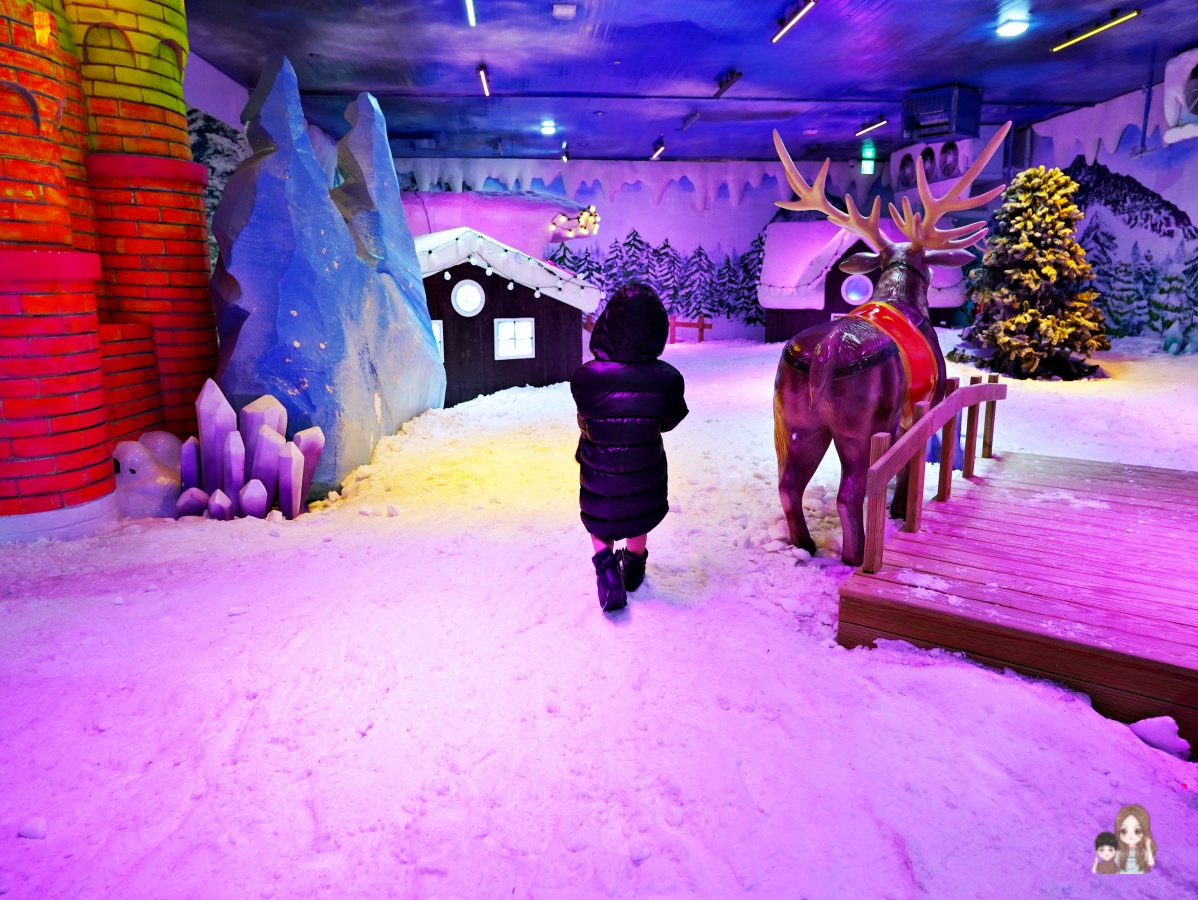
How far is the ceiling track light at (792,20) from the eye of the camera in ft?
25.6

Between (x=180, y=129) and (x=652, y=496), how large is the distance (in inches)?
175

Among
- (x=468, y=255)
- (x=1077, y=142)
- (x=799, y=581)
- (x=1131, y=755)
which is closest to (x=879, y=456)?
(x=799, y=581)

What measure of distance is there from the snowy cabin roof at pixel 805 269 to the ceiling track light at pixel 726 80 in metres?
4.85

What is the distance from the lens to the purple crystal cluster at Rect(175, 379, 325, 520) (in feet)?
14.8

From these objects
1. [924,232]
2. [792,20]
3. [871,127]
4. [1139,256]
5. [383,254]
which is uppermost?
[871,127]

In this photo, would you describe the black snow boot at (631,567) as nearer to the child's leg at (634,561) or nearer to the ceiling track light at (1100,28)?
the child's leg at (634,561)

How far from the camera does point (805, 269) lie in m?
15.4

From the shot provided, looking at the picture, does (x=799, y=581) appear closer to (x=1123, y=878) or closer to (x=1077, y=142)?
(x=1123, y=878)

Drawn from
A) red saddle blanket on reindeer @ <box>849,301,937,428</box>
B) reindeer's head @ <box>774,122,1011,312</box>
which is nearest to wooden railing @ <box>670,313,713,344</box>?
reindeer's head @ <box>774,122,1011,312</box>

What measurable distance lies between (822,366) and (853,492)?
0.70m

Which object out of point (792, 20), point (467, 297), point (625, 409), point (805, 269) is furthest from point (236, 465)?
point (805, 269)

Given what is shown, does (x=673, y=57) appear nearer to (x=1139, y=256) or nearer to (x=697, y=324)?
(x=1139, y=256)

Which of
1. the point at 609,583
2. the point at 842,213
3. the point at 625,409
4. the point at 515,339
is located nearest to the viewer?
the point at 625,409

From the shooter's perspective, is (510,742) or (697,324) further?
(697,324)
